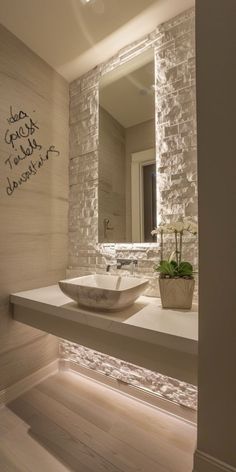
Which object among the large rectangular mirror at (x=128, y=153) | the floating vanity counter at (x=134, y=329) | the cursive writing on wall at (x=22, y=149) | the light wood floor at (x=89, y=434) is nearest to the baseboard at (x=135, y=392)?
the light wood floor at (x=89, y=434)

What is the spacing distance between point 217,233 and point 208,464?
0.87m

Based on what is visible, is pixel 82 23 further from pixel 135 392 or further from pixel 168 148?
pixel 135 392

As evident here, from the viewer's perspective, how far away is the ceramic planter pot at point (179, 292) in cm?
122

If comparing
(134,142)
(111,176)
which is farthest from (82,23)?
(111,176)

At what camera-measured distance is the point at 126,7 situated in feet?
4.50

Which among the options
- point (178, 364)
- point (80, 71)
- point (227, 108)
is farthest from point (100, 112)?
point (178, 364)

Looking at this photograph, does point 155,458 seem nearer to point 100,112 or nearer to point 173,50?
point 100,112

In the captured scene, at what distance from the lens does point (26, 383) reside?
65.3 inches

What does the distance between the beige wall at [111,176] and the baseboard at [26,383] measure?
1114 mm

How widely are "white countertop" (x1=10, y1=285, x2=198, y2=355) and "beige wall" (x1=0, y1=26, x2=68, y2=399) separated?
25 centimetres

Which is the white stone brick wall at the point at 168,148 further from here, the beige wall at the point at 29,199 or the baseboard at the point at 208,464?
the baseboard at the point at 208,464

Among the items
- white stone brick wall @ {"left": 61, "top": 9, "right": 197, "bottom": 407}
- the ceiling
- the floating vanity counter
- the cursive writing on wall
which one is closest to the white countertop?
the floating vanity counter

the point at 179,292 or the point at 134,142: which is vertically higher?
the point at 134,142

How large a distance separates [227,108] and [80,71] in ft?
5.01
